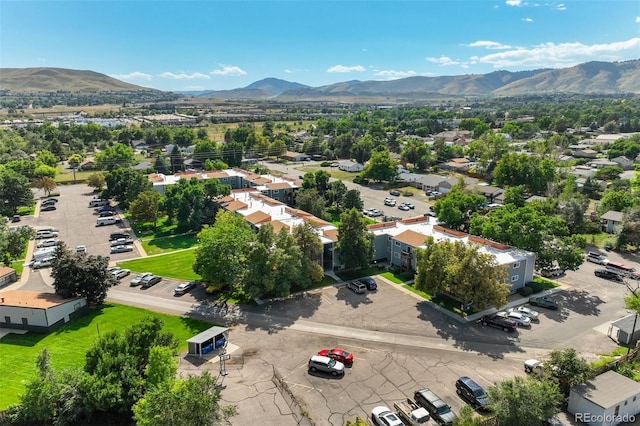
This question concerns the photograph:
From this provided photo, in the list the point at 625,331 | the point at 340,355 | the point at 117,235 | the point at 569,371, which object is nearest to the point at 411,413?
the point at 340,355

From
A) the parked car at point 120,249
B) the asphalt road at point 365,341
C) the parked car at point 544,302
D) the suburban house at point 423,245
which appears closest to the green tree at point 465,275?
the asphalt road at point 365,341

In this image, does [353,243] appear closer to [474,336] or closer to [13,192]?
[474,336]

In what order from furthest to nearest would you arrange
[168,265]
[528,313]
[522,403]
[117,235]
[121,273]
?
[117,235] < [168,265] < [121,273] < [528,313] < [522,403]

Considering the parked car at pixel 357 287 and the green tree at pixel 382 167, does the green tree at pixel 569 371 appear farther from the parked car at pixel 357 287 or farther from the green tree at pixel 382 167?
the green tree at pixel 382 167

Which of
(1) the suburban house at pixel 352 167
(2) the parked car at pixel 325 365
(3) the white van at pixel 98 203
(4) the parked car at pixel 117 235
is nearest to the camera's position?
(2) the parked car at pixel 325 365

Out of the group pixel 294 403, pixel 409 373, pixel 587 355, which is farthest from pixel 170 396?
pixel 587 355

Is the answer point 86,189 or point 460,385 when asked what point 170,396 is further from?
point 86,189
